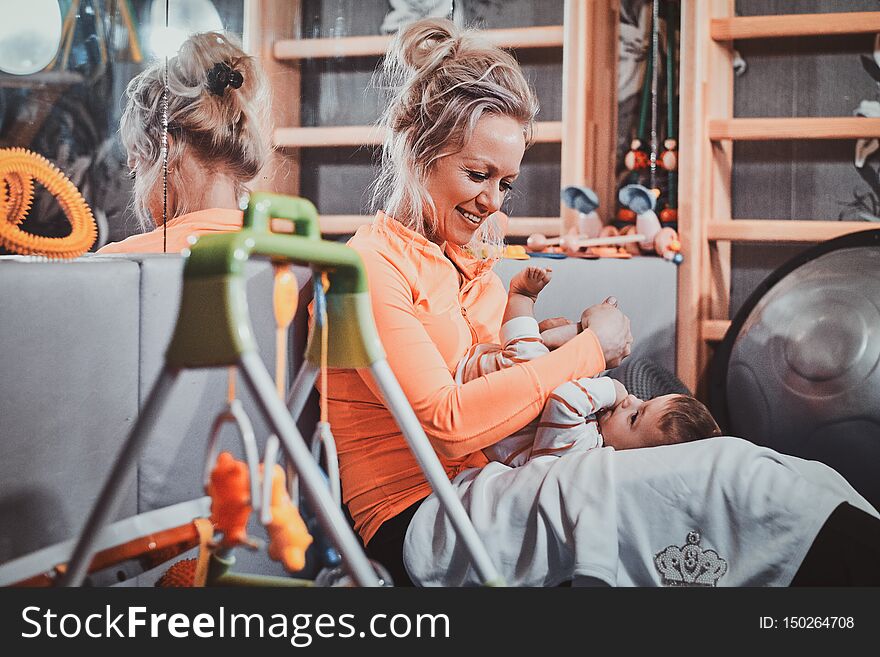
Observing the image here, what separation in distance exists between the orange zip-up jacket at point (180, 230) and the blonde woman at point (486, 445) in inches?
6.2

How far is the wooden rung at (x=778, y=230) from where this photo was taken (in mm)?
1577

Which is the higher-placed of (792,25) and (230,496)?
(792,25)

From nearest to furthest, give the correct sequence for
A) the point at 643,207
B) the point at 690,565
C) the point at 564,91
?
the point at 690,565 → the point at 564,91 → the point at 643,207

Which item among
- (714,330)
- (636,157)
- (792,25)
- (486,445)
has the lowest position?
(486,445)

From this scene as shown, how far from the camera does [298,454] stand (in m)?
0.60

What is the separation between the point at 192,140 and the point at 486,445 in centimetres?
48

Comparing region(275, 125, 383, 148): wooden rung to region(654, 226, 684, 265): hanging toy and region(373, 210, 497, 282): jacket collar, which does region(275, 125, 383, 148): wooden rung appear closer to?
region(373, 210, 497, 282): jacket collar

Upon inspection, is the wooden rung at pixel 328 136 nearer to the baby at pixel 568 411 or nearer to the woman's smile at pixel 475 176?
the woman's smile at pixel 475 176

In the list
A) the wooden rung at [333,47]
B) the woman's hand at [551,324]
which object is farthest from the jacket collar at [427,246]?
the wooden rung at [333,47]

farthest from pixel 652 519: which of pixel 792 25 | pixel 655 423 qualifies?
pixel 792 25

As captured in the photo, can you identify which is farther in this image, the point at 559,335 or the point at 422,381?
the point at 559,335

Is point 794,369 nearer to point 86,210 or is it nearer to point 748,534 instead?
point 748,534

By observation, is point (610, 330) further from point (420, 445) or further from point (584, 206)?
point (584, 206)

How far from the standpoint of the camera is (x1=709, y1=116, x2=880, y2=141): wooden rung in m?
1.52
